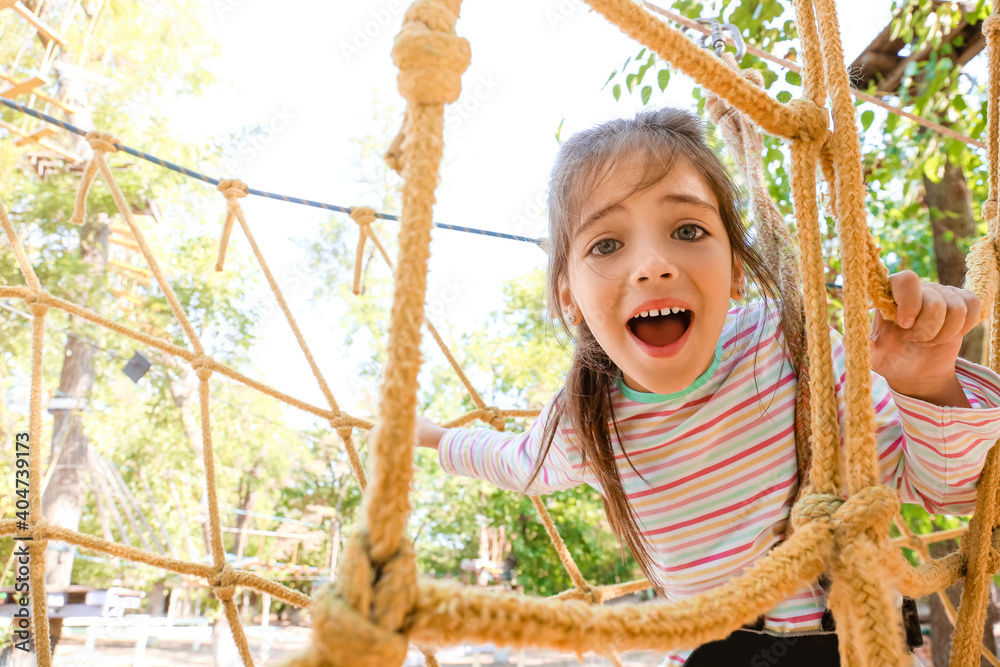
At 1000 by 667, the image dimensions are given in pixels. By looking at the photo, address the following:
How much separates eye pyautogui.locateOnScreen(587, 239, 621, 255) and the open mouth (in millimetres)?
74

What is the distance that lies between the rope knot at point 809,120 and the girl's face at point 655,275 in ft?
0.55

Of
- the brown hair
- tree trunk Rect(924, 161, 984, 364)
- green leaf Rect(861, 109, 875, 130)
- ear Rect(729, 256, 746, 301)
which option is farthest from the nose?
tree trunk Rect(924, 161, 984, 364)

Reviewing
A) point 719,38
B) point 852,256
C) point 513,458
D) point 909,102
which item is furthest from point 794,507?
point 909,102

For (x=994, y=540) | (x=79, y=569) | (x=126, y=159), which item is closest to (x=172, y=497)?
(x=79, y=569)

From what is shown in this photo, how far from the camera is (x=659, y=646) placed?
0.33m

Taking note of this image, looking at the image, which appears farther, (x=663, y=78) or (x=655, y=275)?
(x=663, y=78)

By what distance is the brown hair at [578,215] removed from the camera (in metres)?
0.77

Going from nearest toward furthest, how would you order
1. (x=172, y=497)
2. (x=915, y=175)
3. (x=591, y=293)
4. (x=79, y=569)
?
(x=591, y=293) < (x=915, y=175) < (x=172, y=497) < (x=79, y=569)

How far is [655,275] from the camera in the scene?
2.11 feet

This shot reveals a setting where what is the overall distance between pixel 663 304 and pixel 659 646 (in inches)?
14.8

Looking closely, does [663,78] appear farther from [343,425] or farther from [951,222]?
[951,222]

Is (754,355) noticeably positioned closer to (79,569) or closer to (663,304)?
(663,304)

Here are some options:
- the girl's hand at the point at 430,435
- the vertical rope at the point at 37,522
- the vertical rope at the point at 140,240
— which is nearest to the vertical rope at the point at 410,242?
the girl's hand at the point at 430,435

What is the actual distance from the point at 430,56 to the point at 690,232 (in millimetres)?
434
